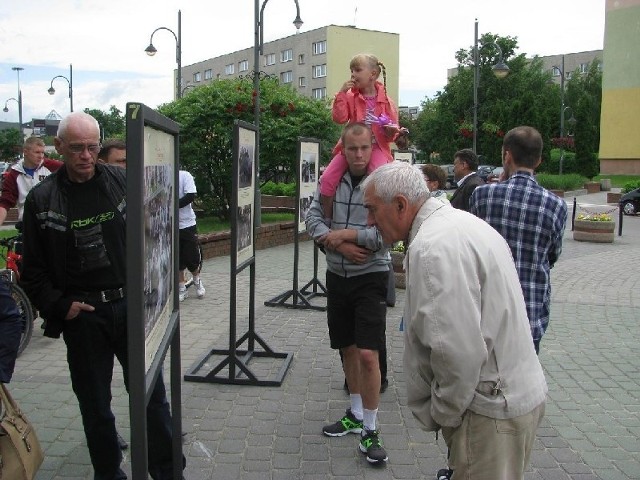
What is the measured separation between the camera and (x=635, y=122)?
4728cm

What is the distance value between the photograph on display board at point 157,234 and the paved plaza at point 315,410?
5.52 feet

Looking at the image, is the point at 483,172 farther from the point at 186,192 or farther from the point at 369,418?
the point at 369,418

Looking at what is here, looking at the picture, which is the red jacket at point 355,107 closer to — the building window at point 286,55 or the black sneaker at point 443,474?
the black sneaker at point 443,474

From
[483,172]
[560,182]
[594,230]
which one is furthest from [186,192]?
[560,182]

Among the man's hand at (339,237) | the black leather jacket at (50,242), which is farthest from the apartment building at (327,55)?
the black leather jacket at (50,242)

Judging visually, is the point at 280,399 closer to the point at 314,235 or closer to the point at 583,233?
the point at 314,235

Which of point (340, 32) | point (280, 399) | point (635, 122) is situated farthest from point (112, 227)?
point (340, 32)

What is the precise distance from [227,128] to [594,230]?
29.6ft

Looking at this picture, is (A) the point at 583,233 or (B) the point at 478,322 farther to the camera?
(A) the point at 583,233

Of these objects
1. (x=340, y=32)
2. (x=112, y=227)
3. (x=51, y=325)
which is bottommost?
(x=51, y=325)

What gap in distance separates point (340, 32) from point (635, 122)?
39.4m

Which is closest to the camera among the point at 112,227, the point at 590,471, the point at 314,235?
the point at 112,227

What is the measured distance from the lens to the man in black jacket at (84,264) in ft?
10.8

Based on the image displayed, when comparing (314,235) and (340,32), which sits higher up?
(340,32)
